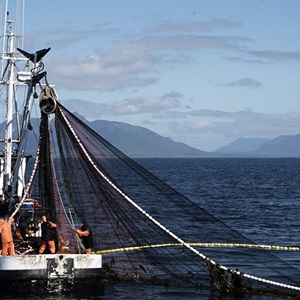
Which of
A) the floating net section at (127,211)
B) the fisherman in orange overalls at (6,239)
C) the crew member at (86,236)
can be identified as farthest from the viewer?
the crew member at (86,236)

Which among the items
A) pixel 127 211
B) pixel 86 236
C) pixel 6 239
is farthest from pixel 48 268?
pixel 127 211

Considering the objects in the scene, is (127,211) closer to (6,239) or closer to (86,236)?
(86,236)

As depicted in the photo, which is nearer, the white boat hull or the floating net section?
the white boat hull

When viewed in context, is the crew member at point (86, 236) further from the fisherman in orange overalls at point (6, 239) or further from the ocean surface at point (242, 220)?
the fisherman in orange overalls at point (6, 239)

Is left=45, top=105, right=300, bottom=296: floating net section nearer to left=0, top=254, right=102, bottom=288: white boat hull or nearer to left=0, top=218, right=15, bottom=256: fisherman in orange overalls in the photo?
left=0, top=254, right=102, bottom=288: white boat hull

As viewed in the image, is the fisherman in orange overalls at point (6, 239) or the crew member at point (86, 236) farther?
the crew member at point (86, 236)

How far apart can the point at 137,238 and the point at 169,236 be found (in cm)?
112

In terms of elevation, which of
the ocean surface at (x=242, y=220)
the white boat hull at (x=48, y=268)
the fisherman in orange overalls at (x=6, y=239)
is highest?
the fisherman in orange overalls at (x=6, y=239)

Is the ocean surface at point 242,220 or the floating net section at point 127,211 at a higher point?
the floating net section at point 127,211

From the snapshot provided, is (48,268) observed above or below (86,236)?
below

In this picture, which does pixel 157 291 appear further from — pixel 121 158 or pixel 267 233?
pixel 267 233

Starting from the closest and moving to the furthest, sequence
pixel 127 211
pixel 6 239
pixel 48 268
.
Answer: pixel 48 268 → pixel 6 239 → pixel 127 211

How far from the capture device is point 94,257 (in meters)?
23.6

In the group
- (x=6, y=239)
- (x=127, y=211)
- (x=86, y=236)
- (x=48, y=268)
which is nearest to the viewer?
(x=48, y=268)
